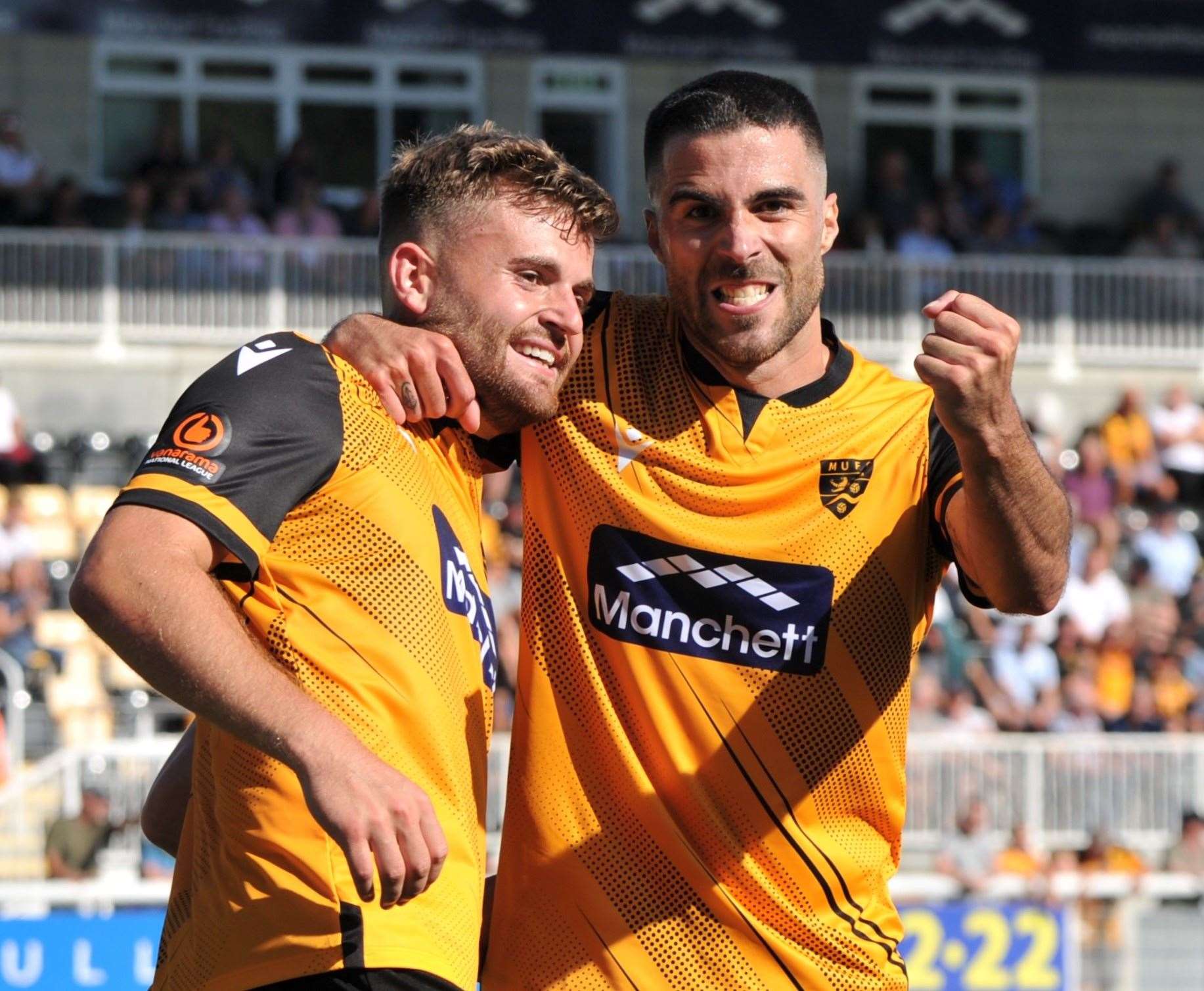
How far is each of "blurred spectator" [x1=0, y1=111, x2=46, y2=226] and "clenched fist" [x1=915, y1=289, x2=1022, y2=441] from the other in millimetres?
16932

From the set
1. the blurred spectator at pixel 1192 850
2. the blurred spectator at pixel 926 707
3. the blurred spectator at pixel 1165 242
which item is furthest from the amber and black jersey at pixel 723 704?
the blurred spectator at pixel 1165 242

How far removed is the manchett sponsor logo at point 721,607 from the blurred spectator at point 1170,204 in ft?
63.7

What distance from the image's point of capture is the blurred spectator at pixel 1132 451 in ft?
58.9

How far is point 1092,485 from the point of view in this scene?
17453 mm

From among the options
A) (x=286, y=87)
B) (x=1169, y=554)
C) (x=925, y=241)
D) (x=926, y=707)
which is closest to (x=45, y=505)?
(x=926, y=707)

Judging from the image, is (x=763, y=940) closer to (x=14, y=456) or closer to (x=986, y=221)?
(x=14, y=456)

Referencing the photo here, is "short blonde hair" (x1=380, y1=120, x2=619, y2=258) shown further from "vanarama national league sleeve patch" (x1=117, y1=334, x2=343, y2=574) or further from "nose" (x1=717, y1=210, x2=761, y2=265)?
"vanarama national league sleeve patch" (x1=117, y1=334, x2=343, y2=574)

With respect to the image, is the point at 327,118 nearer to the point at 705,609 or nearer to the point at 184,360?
the point at 184,360

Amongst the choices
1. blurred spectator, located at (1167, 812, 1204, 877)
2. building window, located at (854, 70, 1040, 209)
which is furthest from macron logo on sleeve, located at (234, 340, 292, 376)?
building window, located at (854, 70, 1040, 209)

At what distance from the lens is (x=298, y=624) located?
3316mm

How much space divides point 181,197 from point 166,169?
529mm

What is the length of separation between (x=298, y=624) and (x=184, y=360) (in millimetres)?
16425

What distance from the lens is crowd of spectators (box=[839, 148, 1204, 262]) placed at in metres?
21.0

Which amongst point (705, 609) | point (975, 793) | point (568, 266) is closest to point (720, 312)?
point (568, 266)
